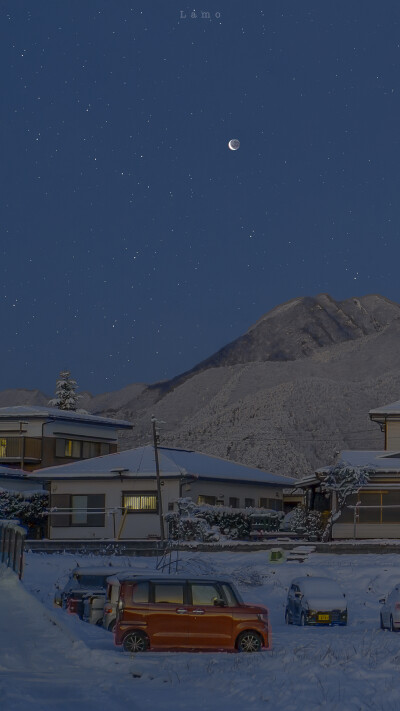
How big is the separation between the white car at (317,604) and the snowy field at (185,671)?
0.51 meters

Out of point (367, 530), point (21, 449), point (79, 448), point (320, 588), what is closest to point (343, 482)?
point (367, 530)

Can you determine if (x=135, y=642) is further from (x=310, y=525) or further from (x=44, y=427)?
(x=44, y=427)

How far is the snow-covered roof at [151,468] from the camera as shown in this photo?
5412cm

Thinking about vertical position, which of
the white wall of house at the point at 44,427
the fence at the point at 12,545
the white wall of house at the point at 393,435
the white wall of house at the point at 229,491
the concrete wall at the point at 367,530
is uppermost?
the white wall of house at the point at 44,427

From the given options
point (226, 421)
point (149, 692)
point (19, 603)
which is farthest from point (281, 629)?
point (226, 421)

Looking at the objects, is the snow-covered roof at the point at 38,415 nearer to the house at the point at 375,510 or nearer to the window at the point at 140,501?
the window at the point at 140,501

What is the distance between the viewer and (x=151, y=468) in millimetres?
54844

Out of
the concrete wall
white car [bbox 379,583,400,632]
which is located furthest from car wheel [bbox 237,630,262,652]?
the concrete wall

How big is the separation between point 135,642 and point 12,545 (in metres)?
16.8

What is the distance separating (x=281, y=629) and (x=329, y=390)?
326 feet

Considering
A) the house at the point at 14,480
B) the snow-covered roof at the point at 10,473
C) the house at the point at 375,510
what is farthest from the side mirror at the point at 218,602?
the snow-covered roof at the point at 10,473

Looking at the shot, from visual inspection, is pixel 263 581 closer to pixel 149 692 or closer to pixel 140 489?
pixel 140 489

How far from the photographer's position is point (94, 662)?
1708 centimetres

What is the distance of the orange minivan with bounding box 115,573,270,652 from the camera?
1953cm
